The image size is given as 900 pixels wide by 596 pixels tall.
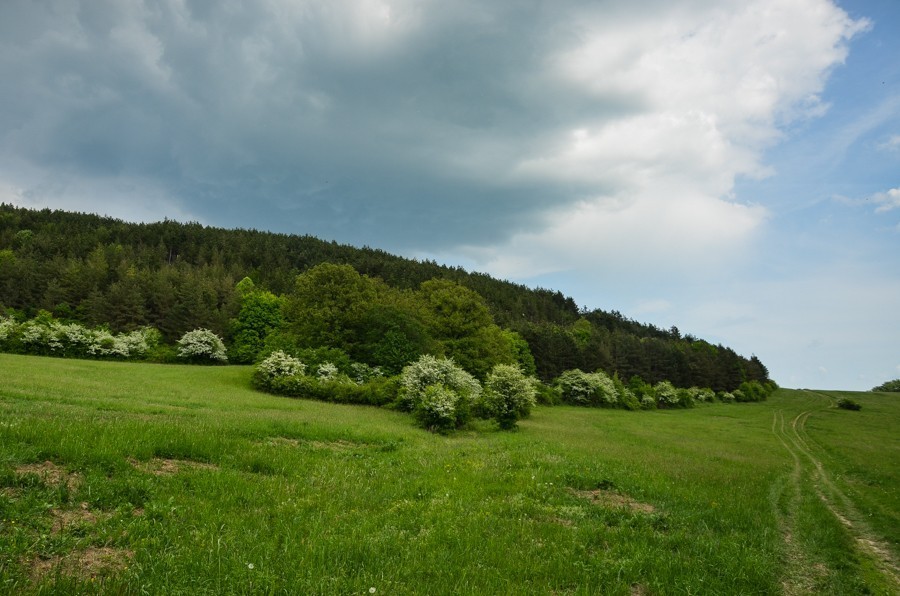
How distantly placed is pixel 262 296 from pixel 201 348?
26960mm

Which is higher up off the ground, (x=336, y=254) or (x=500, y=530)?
(x=336, y=254)

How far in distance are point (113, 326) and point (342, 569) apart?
97930 mm

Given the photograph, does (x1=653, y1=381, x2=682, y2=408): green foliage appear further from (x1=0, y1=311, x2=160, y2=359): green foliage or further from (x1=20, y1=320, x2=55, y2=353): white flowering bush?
(x1=20, y1=320, x2=55, y2=353): white flowering bush

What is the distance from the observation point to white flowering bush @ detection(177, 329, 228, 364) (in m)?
67.2

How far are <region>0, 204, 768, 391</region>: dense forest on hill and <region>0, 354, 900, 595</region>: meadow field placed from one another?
4235 cm

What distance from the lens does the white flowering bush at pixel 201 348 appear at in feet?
221

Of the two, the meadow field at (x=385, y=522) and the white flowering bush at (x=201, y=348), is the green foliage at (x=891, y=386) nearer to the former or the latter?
the meadow field at (x=385, y=522)

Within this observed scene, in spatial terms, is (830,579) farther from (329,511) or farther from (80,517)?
(80,517)

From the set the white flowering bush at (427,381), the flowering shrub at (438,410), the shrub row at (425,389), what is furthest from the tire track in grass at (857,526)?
the white flowering bush at (427,381)

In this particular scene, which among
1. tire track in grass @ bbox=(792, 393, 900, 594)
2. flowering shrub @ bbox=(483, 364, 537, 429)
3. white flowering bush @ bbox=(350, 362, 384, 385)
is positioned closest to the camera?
tire track in grass @ bbox=(792, 393, 900, 594)

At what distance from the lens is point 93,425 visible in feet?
Answer: 41.1

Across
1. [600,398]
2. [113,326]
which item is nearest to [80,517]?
[600,398]

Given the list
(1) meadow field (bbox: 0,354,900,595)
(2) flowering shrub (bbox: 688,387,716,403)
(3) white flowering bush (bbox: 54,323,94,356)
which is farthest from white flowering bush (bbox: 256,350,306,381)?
(2) flowering shrub (bbox: 688,387,716,403)

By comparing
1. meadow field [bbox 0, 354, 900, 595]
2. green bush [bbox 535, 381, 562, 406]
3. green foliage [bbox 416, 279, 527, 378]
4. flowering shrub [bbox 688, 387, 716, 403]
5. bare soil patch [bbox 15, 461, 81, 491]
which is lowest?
green bush [bbox 535, 381, 562, 406]
